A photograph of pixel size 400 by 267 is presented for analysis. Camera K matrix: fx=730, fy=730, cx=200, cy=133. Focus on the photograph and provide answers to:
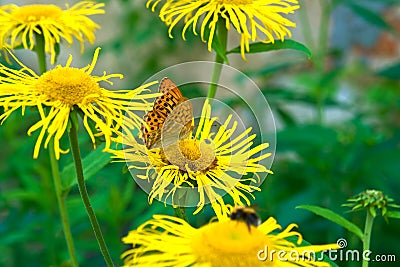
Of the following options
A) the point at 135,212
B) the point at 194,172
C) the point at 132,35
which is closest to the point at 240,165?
the point at 194,172

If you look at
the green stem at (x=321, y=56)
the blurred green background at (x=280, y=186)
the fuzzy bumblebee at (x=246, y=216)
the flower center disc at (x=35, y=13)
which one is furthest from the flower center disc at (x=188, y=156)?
the green stem at (x=321, y=56)

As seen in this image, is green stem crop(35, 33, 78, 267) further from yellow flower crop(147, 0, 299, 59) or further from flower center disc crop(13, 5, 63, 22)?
yellow flower crop(147, 0, 299, 59)

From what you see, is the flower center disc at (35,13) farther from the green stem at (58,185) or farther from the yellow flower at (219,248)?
the yellow flower at (219,248)

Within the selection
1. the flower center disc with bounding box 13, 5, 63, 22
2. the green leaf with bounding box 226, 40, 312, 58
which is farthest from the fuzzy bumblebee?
the flower center disc with bounding box 13, 5, 63, 22

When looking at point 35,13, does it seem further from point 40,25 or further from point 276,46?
point 276,46

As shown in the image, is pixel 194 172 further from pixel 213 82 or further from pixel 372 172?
pixel 372 172
